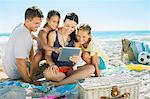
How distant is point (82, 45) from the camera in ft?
6.64

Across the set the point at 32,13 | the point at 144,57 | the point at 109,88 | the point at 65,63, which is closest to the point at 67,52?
the point at 65,63

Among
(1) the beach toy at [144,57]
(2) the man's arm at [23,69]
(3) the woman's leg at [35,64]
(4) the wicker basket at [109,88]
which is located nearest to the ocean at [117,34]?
(1) the beach toy at [144,57]

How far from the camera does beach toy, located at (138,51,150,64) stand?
2.81m

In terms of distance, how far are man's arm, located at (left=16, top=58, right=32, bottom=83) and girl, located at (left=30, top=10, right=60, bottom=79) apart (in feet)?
0.30

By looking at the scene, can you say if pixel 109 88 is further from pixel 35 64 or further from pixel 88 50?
pixel 35 64

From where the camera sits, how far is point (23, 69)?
196 cm

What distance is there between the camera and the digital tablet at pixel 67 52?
6.20ft

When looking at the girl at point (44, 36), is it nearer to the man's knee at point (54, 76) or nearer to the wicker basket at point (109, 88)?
the man's knee at point (54, 76)

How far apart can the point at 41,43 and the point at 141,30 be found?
6.99m

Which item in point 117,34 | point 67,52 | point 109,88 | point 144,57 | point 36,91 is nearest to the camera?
point 109,88

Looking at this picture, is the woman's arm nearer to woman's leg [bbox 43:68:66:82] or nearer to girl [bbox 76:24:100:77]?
woman's leg [bbox 43:68:66:82]

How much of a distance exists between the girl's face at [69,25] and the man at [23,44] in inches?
7.6

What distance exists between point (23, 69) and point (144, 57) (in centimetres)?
139

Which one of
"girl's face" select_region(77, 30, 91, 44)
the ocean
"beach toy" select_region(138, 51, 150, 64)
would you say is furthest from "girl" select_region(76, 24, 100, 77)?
the ocean
